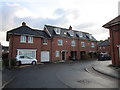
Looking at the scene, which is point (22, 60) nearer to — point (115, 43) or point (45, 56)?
point (45, 56)

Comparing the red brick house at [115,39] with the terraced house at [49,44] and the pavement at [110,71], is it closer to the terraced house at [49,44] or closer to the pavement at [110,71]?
the pavement at [110,71]

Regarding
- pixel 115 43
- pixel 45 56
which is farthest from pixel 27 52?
pixel 115 43

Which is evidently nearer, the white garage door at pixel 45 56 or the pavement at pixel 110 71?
the pavement at pixel 110 71

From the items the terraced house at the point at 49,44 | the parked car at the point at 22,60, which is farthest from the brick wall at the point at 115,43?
the terraced house at the point at 49,44

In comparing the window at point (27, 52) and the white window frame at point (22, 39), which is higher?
the white window frame at point (22, 39)

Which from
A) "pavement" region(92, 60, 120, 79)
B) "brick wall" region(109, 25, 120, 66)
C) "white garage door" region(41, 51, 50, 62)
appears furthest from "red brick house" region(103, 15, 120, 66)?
"white garage door" region(41, 51, 50, 62)

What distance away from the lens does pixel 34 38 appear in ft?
80.3

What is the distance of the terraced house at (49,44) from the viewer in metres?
22.6

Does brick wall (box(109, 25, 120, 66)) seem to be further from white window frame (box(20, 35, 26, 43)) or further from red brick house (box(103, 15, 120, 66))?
white window frame (box(20, 35, 26, 43))

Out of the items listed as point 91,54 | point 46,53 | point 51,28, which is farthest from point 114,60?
point 91,54

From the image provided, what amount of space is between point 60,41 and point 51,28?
167 inches

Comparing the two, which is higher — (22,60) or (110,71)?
(22,60)

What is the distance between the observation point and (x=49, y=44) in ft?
91.1

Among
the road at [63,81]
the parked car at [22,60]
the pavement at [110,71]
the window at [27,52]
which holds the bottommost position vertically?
the road at [63,81]
